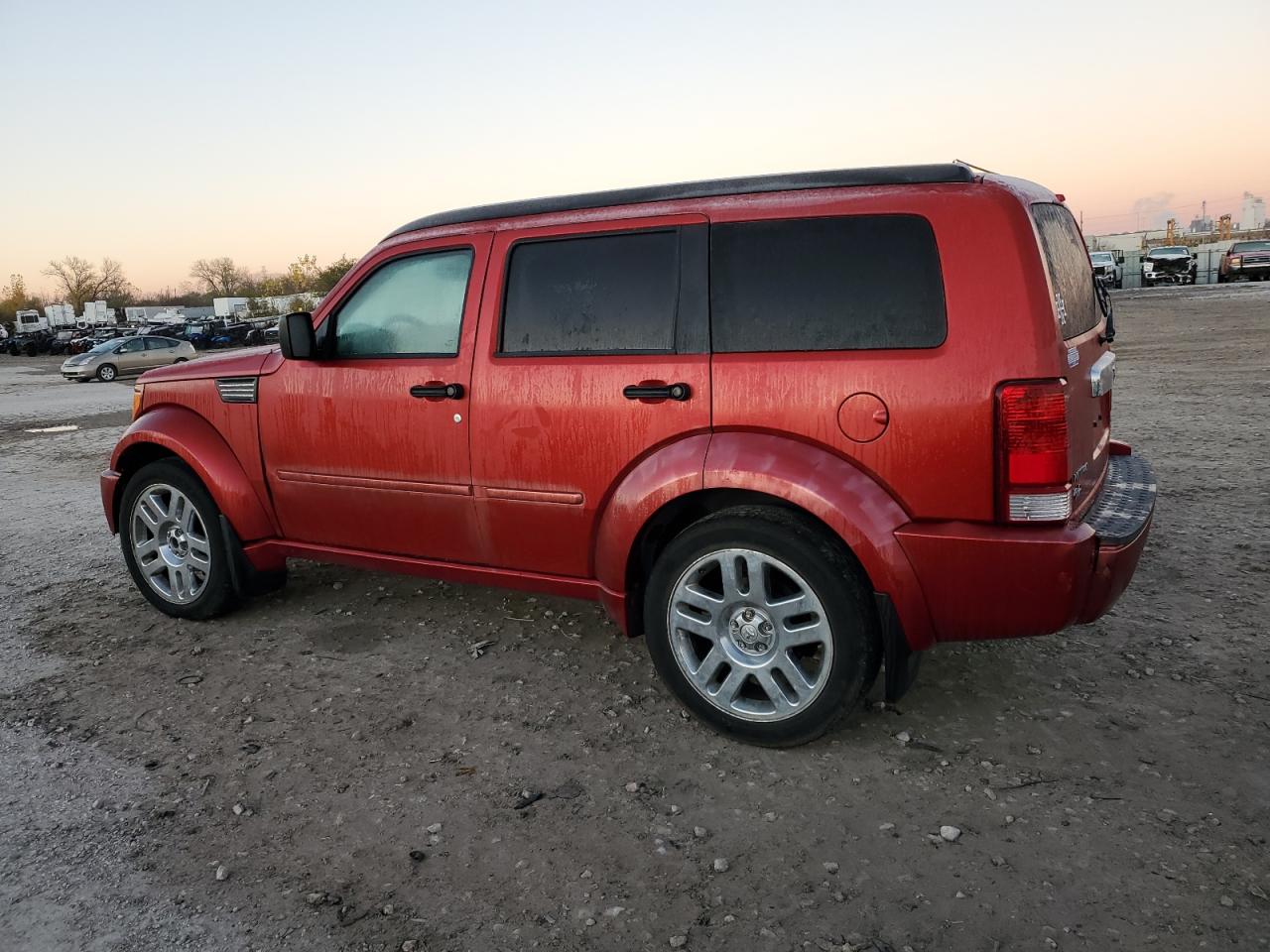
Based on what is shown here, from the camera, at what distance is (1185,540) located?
550 centimetres

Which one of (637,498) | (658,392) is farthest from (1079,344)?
(637,498)

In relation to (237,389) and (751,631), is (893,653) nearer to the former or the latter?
(751,631)

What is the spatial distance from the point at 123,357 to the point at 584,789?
31.6m

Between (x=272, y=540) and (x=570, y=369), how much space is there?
1989 millimetres

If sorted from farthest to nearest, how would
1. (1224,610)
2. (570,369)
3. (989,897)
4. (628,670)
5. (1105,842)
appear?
(1224,610) < (628,670) < (570,369) < (1105,842) < (989,897)

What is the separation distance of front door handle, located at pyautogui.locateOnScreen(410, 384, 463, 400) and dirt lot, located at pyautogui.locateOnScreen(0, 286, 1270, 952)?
1.23m

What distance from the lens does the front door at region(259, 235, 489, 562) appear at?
13.2ft

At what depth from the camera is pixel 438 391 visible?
157 inches

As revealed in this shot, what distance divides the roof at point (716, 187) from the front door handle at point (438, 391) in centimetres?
73

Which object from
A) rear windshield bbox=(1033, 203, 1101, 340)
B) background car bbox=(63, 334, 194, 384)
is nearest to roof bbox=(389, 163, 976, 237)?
rear windshield bbox=(1033, 203, 1101, 340)

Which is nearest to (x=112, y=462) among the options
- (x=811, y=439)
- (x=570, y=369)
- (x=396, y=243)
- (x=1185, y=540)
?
(x=396, y=243)

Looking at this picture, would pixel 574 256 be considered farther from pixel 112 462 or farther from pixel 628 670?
pixel 112 462

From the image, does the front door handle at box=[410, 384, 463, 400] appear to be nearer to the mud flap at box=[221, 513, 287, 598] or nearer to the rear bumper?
the mud flap at box=[221, 513, 287, 598]

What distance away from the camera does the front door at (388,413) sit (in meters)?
4.02
